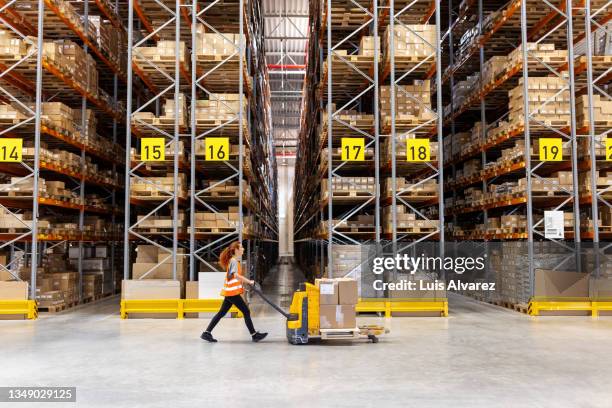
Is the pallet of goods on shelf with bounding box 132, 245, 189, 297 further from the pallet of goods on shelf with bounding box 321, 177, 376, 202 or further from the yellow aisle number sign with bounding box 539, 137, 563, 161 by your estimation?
the yellow aisle number sign with bounding box 539, 137, 563, 161

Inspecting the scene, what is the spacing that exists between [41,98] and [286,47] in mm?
17127

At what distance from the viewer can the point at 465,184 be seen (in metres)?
14.4

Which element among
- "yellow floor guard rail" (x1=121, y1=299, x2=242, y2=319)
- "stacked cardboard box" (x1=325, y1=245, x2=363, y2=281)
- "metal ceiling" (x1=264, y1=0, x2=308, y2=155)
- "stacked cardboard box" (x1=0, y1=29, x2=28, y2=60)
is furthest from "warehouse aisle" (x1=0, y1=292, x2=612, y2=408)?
"metal ceiling" (x1=264, y1=0, x2=308, y2=155)

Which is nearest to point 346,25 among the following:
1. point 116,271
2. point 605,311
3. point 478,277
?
point 478,277

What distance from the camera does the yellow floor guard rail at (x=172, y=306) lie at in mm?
9797

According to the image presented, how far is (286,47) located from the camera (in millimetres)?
27281

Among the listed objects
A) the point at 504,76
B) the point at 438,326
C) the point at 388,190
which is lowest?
the point at 438,326

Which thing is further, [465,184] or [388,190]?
[465,184]

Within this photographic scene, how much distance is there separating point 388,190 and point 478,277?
11.4 feet

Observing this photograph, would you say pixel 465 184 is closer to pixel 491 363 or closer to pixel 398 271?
pixel 398 271

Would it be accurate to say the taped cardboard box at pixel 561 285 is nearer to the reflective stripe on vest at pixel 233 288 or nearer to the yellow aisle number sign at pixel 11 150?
the reflective stripe on vest at pixel 233 288

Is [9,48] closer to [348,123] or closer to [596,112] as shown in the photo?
[348,123]

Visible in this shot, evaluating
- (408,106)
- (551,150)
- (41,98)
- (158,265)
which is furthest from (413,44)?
(41,98)

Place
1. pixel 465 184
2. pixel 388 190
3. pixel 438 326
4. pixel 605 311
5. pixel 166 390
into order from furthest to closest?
pixel 465 184 < pixel 388 190 < pixel 605 311 < pixel 438 326 < pixel 166 390
